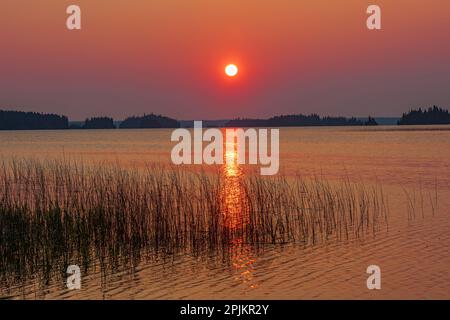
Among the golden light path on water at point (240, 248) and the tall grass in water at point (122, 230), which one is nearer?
the golden light path on water at point (240, 248)

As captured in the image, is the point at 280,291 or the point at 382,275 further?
the point at 382,275

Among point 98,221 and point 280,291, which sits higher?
point 98,221

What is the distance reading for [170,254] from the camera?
40.9 ft

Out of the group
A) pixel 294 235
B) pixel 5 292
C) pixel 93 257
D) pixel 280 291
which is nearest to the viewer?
pixel 5 292

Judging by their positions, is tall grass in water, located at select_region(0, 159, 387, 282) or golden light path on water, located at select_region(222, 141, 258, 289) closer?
golden light path on water, located at select_region(222, 141, 258, 289)

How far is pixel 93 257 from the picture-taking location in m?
11.9

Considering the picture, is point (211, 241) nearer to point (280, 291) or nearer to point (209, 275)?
point (209, 275)

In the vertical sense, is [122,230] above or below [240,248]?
above

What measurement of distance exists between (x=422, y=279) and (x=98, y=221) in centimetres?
720
